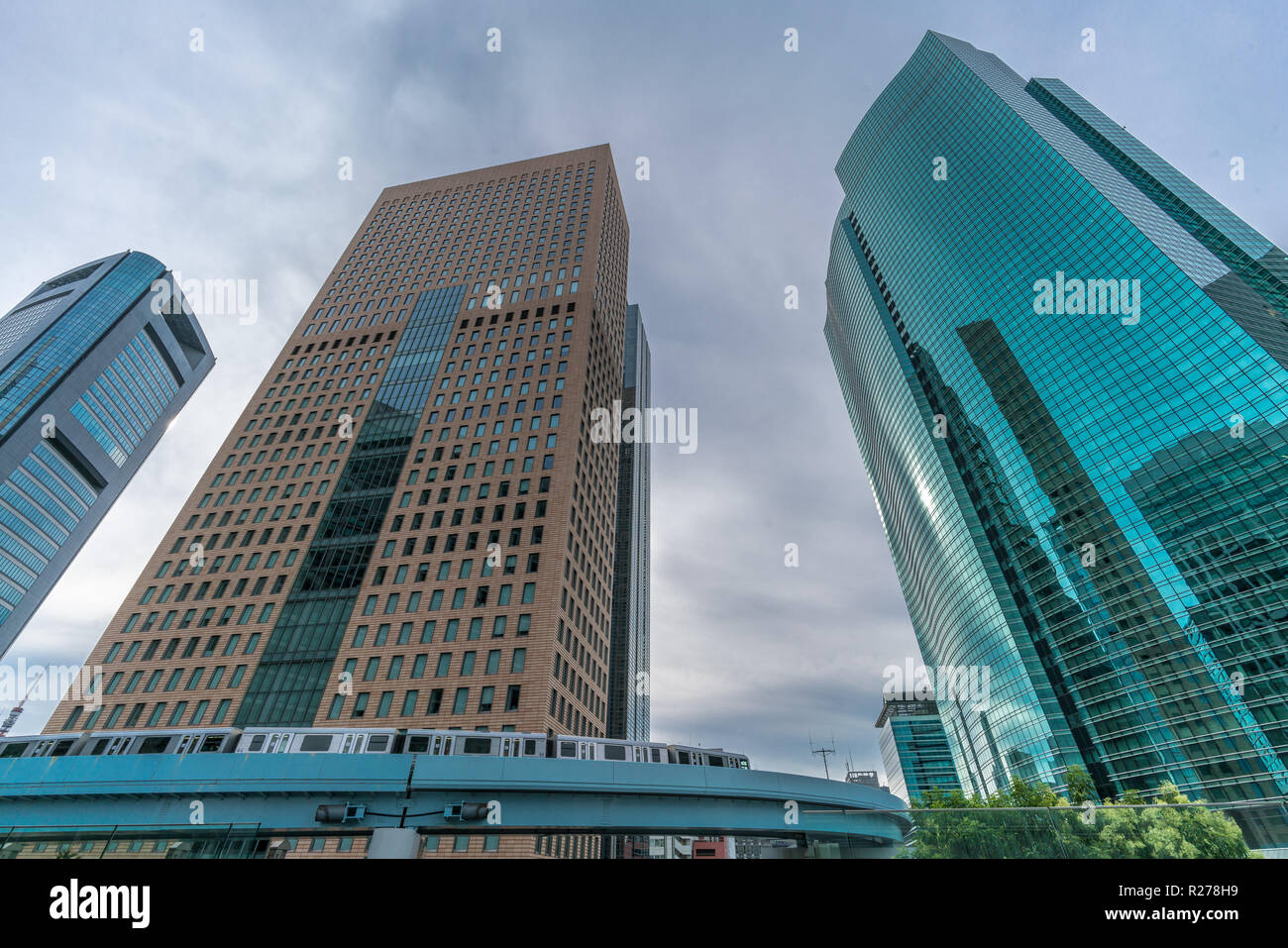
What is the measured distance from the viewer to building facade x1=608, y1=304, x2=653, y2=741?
116 metres

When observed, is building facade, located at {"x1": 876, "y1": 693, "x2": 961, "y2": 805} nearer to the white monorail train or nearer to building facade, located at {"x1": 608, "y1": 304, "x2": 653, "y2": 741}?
building facade, located at {"x1": 608, "y1": 304, "x2": 653, "y2": 741}

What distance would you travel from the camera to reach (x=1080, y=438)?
290 feet

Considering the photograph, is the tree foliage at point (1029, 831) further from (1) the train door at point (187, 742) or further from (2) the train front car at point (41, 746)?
(2) the train front car at point (41, 746)

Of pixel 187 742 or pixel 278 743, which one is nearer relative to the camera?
pixel 278 743

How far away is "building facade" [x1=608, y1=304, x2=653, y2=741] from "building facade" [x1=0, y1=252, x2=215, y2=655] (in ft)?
433

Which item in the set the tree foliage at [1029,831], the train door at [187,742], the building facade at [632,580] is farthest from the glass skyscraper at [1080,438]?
the train door at [187,742]

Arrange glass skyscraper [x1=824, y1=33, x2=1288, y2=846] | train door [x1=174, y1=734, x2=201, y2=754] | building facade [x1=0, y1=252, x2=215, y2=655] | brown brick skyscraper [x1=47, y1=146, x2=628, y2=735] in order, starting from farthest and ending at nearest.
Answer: building facade [x1=0, y1=252, x2=215, y2=655]
glass skyscraper [x1=824, y1=33, x2=1288, y2=846]
brown brick skyscraper [x1=47, y1=146, x2=628, y2=735]
train door [x1=174, y1=734, x2=201, y2=754]

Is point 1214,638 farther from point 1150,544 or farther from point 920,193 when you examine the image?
point 920,193

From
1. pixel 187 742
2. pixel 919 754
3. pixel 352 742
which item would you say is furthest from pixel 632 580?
pixel 919 754

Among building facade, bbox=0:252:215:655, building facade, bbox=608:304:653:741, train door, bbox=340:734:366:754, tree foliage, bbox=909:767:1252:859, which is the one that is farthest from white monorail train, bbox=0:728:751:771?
building facade, bbox=0:252:215:655

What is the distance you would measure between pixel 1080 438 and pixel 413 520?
9333 centimetres

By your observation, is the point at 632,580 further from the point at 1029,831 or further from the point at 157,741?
the point at 1029,831
